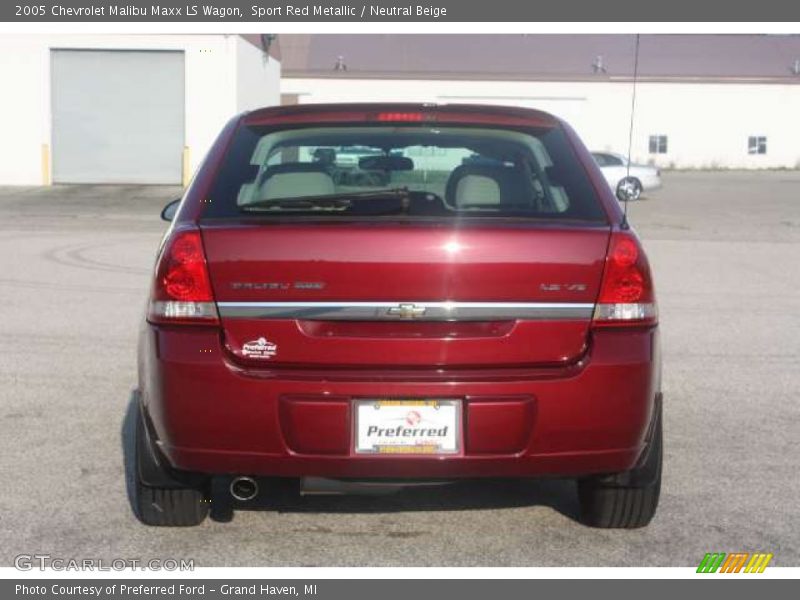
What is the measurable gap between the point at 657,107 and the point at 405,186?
5238 cm

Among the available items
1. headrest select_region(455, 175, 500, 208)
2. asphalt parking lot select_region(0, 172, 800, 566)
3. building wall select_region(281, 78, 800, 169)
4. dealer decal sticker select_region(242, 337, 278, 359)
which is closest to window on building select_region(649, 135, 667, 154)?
building wall select_region(281, 78, 800, 169)

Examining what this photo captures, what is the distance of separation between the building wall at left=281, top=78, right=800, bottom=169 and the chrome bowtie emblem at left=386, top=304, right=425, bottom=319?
4930 cm

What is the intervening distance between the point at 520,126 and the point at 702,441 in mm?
2141

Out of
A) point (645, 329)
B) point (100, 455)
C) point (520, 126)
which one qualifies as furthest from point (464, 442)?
point (100, 455)

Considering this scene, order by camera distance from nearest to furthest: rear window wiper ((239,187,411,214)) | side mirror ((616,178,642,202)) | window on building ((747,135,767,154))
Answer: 1. rear window wiper ((239,187,411,214))
2. side mirror ((616,178,642,202))
3. window on building ((747,135,767,154))

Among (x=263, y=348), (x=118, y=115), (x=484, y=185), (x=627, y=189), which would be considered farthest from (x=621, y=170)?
(x=263, y=348)

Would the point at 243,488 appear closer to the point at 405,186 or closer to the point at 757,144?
the point at 405,186

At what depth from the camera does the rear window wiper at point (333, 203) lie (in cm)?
402

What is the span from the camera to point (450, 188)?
4820 mm

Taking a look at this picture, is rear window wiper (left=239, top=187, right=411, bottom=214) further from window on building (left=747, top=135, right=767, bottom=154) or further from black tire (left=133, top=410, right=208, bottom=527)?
window on building (left=747, top=135, right=767, bottom=154)

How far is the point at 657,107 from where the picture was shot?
54938 mm

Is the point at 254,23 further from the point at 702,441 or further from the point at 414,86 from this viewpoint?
the point at 702,441

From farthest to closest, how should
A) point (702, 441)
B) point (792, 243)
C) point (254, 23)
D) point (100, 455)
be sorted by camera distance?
point (254, 23) → point (792, 243) → point (702, 441) → point (100, 455)

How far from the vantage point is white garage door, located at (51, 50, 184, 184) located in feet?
105
